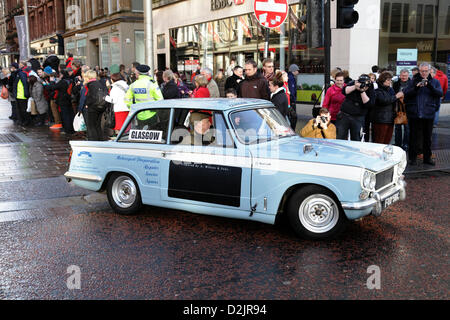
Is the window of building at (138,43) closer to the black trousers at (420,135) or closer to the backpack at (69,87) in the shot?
the backpack at (69,87)

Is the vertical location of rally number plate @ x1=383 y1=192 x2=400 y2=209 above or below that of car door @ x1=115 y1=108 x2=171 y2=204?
below

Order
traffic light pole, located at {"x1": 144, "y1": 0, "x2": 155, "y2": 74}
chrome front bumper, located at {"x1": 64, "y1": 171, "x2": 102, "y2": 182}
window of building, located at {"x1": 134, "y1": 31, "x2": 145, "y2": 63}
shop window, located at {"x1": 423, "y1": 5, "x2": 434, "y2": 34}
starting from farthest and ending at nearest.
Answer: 1. window of building, located at {"x1": 134, "y1": 31, "x2": 145, "y2": 63}
2. shop window, located at {"x1": 423, "y1": 5, "x2": 434, "y2": 34}
3. traffic light pole, located at {"x1": 144, "y1": 0, "x2": 155, "y2": 74}
4. chrome front bumper, located at {"x1": 64, "y1": 171, "x2": 102, "y2": 182}

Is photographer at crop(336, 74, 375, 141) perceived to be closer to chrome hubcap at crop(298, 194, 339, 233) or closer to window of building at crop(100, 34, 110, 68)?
chrome hubcap at crop(298, 194, 339, 233)

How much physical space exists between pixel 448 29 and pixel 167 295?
56.0 feet

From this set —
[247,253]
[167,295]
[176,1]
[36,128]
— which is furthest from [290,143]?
[176,1]

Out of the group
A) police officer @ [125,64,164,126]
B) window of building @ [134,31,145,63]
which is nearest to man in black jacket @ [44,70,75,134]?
police officer @ [125,64,164,126]

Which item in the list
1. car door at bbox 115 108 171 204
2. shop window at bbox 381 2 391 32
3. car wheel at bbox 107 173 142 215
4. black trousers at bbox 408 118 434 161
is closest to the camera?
car door at bbox 115 108 171 204

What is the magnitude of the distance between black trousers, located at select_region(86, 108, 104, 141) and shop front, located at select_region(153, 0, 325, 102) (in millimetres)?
5737

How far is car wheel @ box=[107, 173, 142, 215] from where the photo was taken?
19.8 feet

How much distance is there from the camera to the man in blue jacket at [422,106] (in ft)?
28.7

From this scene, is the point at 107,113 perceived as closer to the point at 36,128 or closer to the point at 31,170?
the point at 31,170

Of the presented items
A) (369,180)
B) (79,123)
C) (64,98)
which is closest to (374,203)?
(369,180)

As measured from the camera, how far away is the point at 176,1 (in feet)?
85.9

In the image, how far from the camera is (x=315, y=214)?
495 centimetres
